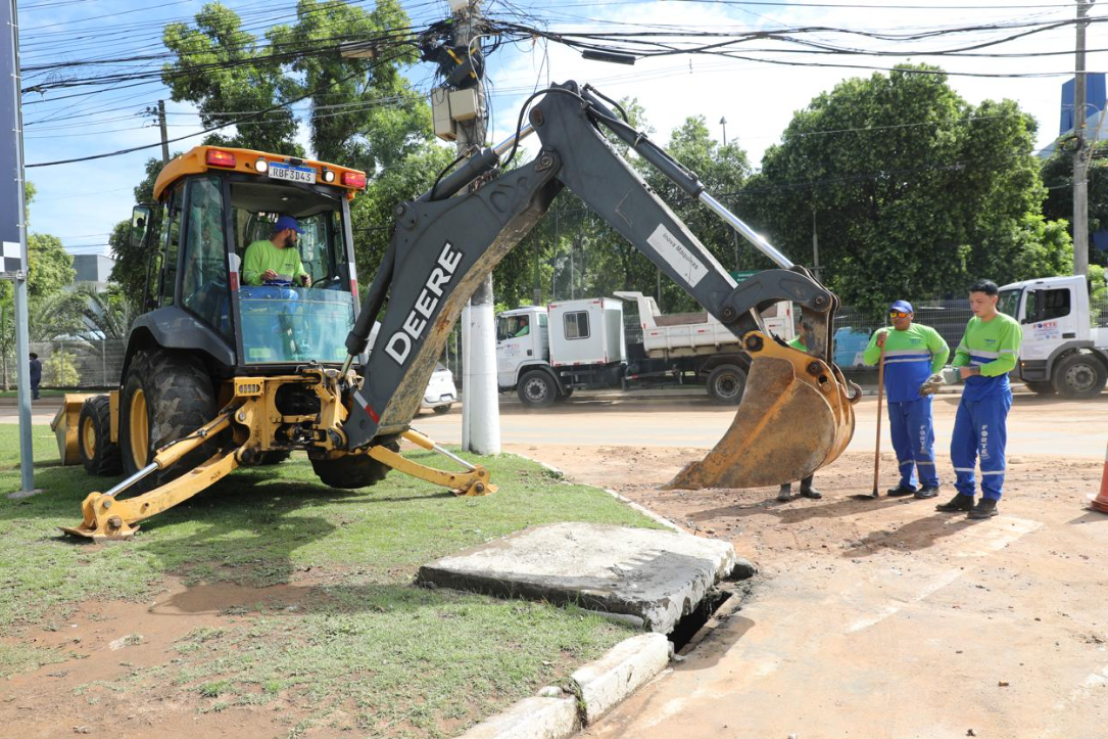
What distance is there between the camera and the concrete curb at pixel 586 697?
2.96m

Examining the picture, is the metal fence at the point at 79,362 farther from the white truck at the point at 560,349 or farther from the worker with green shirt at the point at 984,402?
the worker with green shirt at the point at 984,402

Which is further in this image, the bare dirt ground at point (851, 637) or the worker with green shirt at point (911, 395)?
the worker with green shirt at point (911, 395)

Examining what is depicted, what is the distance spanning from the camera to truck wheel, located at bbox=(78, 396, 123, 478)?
855cm

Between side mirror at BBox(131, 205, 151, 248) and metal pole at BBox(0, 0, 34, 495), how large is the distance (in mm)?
1403

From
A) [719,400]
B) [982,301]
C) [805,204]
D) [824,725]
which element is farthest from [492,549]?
[805,204]

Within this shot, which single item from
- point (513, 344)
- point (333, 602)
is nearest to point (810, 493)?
point (333, 602)

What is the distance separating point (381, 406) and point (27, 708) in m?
2.85

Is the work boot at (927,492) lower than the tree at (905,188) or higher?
lower

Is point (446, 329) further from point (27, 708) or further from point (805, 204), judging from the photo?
point (805, 204)

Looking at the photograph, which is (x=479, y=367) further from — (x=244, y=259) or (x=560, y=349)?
(x=560, y=349)

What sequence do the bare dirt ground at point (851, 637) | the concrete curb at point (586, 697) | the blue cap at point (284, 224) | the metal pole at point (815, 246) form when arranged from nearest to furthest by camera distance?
the concrete curb at point (586, 697) < the bare dirt ground at point (851, 637) < the blue cap at point (284, 224) < the metal pole at point (815, 246)

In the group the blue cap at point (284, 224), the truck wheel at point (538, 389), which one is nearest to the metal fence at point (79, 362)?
the truck wheel at point (538, 389)

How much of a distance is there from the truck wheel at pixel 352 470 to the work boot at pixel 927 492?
4.78 meters

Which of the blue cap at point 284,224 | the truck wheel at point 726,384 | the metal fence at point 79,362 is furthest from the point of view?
the metal fence at point 79,362
